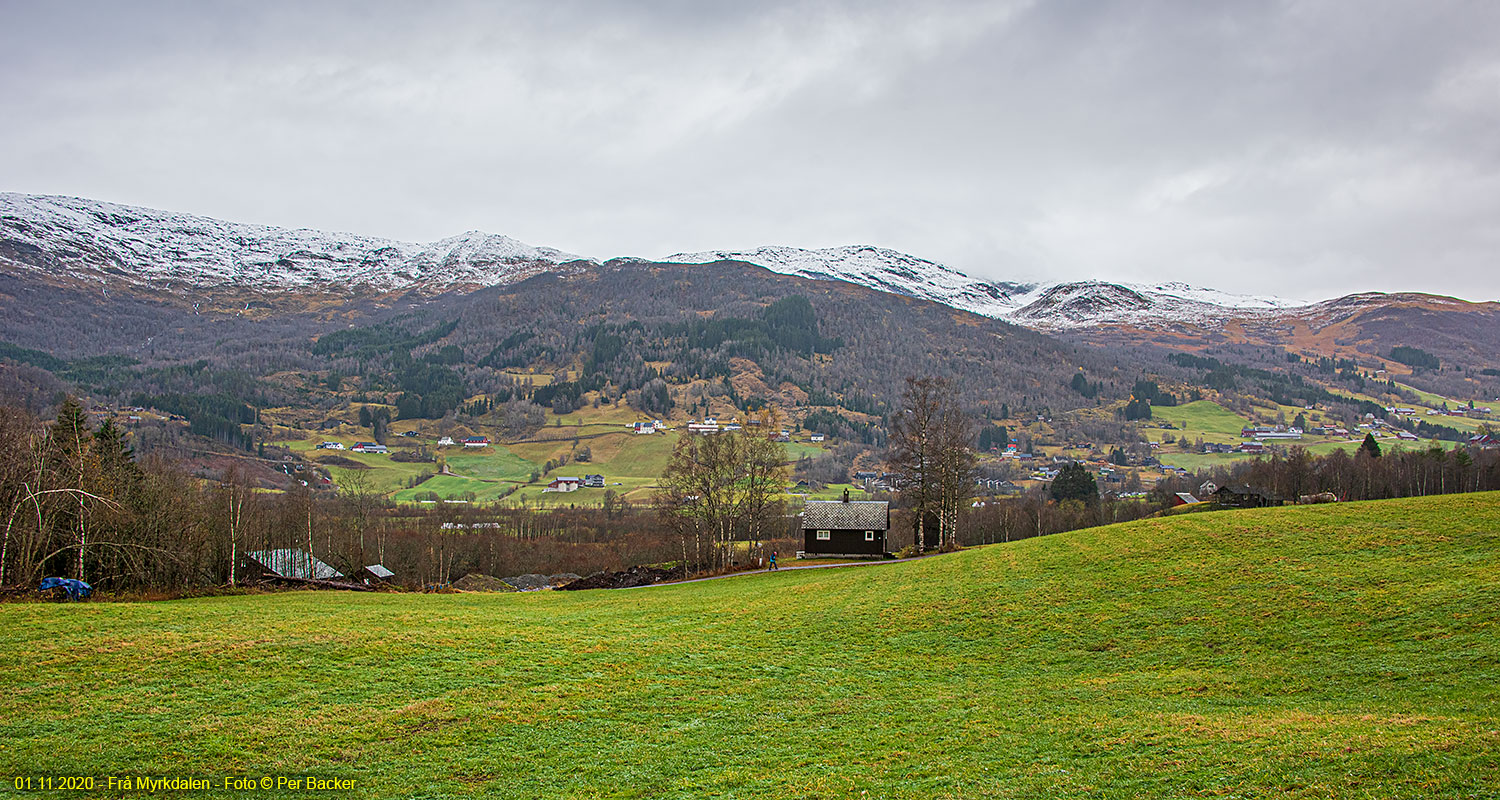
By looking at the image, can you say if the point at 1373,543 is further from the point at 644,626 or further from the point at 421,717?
the point at 421,717

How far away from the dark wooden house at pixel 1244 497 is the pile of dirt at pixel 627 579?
208 ft

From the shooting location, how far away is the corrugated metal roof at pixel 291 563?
58219 mm

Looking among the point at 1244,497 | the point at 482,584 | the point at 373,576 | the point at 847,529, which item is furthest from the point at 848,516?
the point at 1244,497

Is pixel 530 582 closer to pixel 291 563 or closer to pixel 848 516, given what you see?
pixel 291 563

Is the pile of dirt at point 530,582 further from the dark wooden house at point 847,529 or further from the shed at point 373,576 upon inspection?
the dark wooden house at point 847,529

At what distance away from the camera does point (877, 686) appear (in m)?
20.0

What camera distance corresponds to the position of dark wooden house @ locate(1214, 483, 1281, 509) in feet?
280

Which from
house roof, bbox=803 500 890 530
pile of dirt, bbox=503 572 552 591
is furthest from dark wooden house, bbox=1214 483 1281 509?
pile of dirt, bbox=503 572 552 591

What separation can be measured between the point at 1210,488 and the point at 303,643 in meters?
124

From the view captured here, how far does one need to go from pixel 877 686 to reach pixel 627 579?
4136 centimetres

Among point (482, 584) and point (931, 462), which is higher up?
point (931, 462)

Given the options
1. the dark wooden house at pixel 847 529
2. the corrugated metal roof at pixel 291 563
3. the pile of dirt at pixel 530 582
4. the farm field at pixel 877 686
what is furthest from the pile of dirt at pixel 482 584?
the farm field at pixel 877 686

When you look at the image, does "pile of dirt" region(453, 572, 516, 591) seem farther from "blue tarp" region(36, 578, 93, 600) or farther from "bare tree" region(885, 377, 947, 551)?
"bare tree" region(885, 377, 947, 551)

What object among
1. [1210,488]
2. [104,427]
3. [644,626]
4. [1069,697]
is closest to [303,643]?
[644,626]
